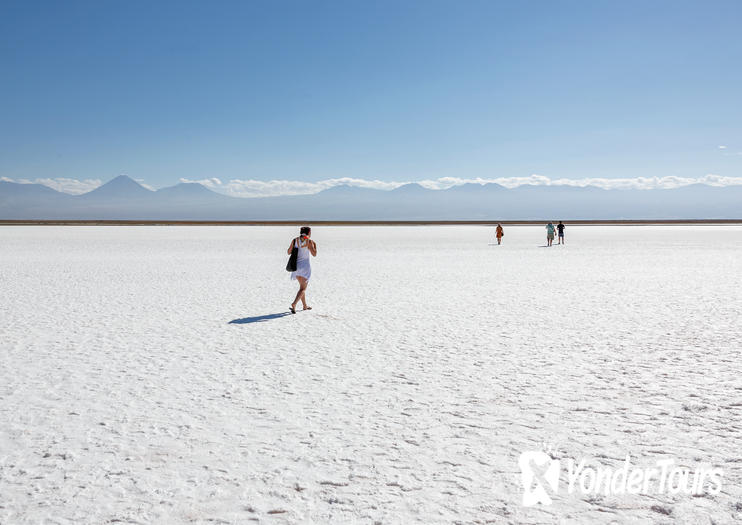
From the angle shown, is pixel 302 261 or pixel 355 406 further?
pixel 302 261

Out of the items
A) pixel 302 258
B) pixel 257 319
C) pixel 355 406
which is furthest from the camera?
pixel 302 258

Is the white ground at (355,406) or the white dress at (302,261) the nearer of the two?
the white ground at (355,406)

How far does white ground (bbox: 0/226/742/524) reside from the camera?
3609 millimetres

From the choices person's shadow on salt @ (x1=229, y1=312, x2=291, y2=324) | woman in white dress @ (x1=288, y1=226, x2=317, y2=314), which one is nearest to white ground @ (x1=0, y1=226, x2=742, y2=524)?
person's shadow on salt @ (x1=229, y1=312, x2=291, y2=324)

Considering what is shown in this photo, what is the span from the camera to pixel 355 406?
538 cm

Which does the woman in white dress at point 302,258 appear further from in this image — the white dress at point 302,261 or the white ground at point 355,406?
the white ground at point 355,406

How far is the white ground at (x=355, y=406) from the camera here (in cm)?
361

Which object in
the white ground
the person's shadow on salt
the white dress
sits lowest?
the white ground

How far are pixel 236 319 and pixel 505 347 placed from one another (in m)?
5.02

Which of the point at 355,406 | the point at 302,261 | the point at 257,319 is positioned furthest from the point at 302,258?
the point at 355,406

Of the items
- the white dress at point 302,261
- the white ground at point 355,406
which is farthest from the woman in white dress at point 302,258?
the white ground at point 355,406

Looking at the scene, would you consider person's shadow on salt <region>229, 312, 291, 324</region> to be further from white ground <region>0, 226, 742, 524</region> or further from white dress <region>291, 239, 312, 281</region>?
white dress <region>291, 239, 312, 281</region>

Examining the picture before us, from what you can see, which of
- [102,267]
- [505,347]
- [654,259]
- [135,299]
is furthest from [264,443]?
[654,259]

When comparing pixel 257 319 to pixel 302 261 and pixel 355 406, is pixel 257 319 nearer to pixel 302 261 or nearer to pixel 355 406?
pixel 302 261
